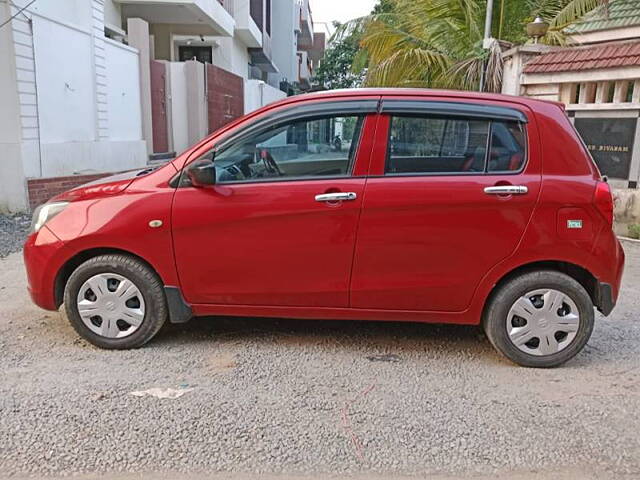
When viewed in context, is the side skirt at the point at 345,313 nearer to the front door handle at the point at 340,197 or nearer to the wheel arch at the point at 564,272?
the wheel arch at the point at 564,272

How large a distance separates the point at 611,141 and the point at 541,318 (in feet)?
17.7

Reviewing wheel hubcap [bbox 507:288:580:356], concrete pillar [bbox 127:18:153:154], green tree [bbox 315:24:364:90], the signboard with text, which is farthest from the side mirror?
green tree [bbox 315:24:364:90]

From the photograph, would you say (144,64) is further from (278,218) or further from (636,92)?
(278,218)

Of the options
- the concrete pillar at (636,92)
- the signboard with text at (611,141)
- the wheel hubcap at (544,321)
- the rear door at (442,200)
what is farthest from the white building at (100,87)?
the concrete pillar at (636,92)

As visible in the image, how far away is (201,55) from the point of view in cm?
2059

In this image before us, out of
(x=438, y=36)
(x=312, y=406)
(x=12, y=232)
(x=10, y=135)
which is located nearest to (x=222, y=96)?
(x=438, y=36)

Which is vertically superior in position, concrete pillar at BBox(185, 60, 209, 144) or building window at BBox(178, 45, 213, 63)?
building window at BBox(178, 45, 213, 63)

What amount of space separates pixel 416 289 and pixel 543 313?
0.84 m

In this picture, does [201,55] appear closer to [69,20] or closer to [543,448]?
[69,20]

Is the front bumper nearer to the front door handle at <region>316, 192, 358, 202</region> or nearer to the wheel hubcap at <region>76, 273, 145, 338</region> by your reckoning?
the wheel hubcap at <region>76, 273, 145, 338</region>

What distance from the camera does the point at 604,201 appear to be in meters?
3.49

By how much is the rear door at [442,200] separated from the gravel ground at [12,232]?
5.14 m

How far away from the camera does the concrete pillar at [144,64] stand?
12906 millimetres

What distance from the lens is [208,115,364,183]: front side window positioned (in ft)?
12.2
